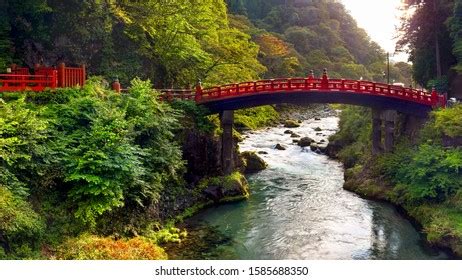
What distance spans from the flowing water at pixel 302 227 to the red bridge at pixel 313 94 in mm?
6002

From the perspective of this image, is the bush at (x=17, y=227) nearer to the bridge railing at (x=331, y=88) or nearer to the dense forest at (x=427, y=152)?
the bridge railing at (x=331, y=88)

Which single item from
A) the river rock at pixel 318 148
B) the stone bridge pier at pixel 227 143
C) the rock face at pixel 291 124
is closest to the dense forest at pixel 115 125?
the stone bridge pier at pixel 227 143

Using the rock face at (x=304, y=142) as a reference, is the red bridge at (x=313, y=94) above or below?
above

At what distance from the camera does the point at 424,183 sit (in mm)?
24391

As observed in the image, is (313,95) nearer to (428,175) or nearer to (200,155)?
(200,155)


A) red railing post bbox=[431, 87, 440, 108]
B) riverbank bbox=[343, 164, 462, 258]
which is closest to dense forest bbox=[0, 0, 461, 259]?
red railing post bbox=[431, 87, 440, 108]

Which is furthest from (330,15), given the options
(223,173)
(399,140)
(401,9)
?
(223,173)

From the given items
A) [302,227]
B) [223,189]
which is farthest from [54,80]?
[302,227]

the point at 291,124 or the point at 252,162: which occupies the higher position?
the point at 291,124

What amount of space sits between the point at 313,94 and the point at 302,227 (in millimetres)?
11185

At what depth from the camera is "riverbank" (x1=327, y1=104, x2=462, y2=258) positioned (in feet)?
68.4

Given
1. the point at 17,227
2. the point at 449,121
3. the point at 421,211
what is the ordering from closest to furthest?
1. the point at 17,227
2. the point at 421,211
3. the point at 449,121

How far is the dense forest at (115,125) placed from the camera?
55.9 ft
